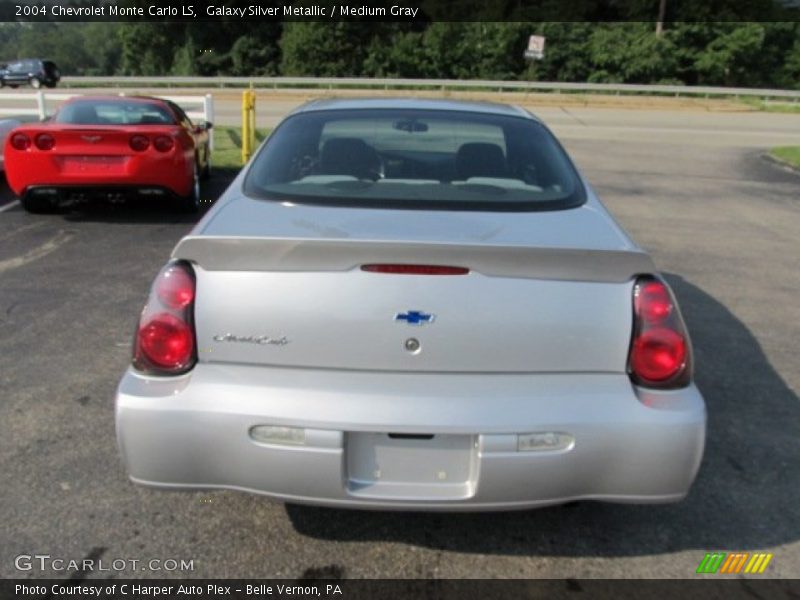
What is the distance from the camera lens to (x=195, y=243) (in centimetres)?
255

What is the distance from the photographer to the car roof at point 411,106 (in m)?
3.95

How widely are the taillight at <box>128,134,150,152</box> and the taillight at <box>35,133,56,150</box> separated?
0.75 metres

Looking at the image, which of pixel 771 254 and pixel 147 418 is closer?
pixel 147 418

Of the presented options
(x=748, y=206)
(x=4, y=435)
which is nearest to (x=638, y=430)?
(x=4, y=435)

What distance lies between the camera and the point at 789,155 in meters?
16.3

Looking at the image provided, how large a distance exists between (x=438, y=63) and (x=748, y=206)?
1494 inches

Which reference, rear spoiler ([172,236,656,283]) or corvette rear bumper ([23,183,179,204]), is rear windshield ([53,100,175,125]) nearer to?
corvette rear bumper ([23,183,179,204])

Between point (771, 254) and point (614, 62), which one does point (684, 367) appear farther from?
point (614, 62)

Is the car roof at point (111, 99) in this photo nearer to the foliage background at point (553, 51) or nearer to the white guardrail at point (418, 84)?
the white guardrail at point (418, 84)

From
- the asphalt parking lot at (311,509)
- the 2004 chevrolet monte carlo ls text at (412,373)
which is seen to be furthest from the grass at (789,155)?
the 2004 chevrolet monte carlo ls text at (412,373)

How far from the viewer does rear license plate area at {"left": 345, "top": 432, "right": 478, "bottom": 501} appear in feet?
7.97

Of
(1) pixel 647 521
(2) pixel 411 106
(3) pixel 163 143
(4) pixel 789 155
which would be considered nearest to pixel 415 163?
(2) pixel 411 106

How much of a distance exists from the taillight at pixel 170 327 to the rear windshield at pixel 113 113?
6.29 meters

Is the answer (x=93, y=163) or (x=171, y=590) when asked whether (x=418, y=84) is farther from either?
(x=171, y=590)
